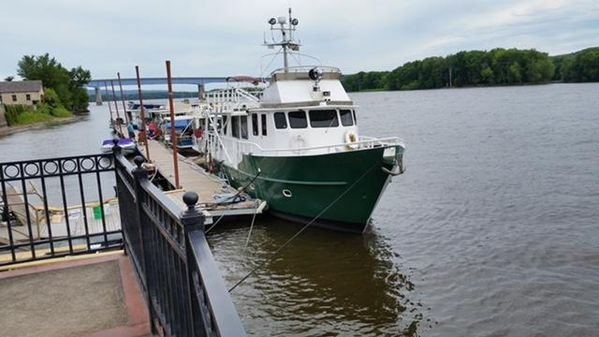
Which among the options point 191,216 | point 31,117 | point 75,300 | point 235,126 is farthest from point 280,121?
point 31,117

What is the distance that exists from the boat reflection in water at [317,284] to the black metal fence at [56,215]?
122 inches

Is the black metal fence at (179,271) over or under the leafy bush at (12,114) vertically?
under

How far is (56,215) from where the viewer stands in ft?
36.7

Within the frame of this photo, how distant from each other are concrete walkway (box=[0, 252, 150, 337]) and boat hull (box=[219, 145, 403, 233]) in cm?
770

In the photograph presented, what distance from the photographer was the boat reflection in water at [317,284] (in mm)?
8844

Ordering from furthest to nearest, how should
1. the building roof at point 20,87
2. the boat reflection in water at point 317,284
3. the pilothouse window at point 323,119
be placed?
the building roof at point 20,87 → the pilothouse window at point 323,119 → the boat reflection in water at point 317,284

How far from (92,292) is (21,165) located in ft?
4.80

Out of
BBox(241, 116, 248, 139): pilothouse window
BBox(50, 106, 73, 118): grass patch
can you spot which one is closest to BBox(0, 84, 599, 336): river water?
BBox(241, 116, 248, 139): pilothouse window

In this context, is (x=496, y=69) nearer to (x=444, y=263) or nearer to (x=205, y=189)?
(x=205, y=189)

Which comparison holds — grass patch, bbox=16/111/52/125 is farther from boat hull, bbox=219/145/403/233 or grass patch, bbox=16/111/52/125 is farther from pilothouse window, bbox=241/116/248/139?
boat hull, bbox=219/145/403/233

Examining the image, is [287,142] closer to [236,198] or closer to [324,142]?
[324,142]

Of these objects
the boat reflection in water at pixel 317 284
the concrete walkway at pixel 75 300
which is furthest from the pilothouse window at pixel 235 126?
the concrete walkway at pixel 75 300

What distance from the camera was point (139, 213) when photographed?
3430 millimetres

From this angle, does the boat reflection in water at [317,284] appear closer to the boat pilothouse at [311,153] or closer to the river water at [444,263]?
the river water at [444,263]
